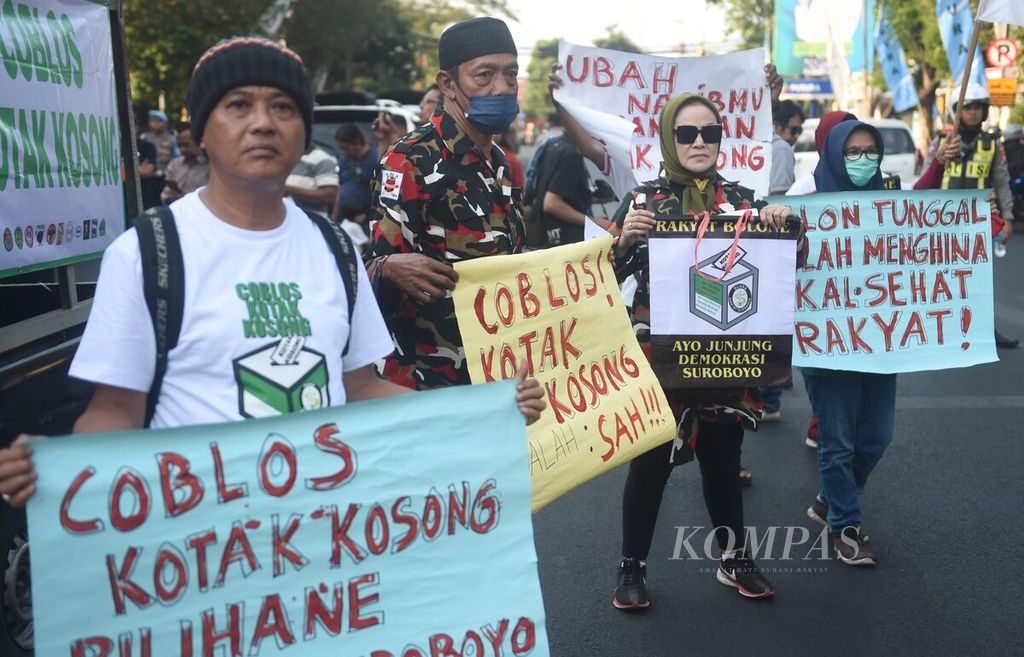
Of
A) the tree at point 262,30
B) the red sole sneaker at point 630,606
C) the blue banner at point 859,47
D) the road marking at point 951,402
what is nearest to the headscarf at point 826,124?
the red sole sneaker at point 630,606

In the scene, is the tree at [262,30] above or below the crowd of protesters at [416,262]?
above

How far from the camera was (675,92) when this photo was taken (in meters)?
5.98

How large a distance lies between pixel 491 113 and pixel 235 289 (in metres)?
1.46

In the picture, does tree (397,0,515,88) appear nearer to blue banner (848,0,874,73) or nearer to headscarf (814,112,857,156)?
blue banner (848,0,874,73)

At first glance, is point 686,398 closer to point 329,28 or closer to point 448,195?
point 448,195

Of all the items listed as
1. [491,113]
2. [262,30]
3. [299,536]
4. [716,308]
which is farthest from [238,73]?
[262,30]

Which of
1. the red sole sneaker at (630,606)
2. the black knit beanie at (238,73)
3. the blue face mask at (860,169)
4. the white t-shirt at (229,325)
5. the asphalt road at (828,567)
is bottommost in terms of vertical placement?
the asphalt road at (828,567)

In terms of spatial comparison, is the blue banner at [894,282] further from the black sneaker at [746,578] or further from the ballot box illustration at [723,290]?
the black sneaker at [746,578]

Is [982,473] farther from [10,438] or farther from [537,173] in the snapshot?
[10,438]

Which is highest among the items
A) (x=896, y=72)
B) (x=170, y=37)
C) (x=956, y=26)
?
→ (x=170, y=37)

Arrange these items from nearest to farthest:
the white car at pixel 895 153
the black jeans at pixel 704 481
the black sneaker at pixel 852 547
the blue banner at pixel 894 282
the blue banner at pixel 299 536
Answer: the blue banner at pixel 299 536 → the black jeans at pixel 704 481 → the blue banner at pixel 894 282 → the black sneaker at pixel 852 547 → the white car at pixel 895 153

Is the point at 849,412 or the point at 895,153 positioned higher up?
the point at 895,153

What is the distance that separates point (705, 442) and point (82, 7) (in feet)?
9.09

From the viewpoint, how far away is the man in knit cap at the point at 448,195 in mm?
3422
